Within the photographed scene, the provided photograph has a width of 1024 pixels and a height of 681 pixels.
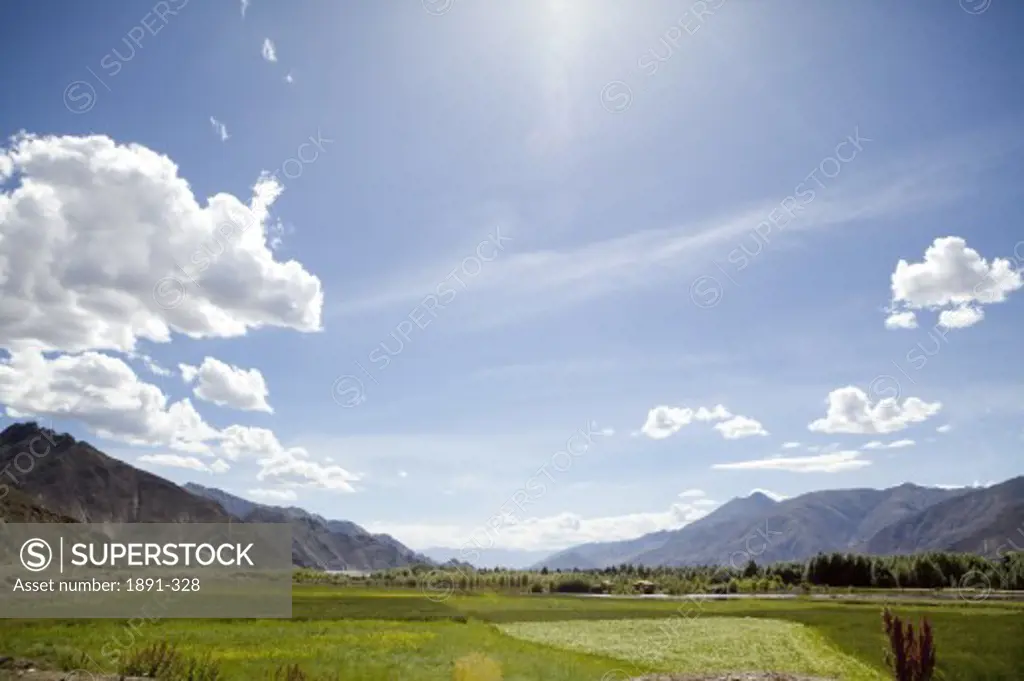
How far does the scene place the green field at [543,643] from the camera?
3284 centimetres

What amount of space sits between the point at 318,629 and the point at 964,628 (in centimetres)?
4262

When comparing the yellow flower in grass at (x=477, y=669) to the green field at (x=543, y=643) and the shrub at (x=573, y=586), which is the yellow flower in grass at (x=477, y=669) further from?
the shrub at (x=573, y=586)

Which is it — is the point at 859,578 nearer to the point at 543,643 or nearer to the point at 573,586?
the point at 573,586

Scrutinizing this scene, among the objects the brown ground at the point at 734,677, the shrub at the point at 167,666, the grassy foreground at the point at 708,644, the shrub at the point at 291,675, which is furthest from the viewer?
the grassy foreground at the point at 708,644

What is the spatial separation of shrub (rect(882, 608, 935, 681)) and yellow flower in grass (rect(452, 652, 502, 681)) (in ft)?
61.4

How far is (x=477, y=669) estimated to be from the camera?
109 ft

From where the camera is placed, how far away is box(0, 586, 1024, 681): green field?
32.8 metres

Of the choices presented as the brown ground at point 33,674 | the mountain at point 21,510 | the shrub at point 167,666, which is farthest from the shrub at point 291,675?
the mountain at point 21,510

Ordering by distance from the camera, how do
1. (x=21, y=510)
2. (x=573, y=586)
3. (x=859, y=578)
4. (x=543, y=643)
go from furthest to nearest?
(x=21, y=510) < (x=573, y=586) < (x=859, y=578) < (x=543, y=643)

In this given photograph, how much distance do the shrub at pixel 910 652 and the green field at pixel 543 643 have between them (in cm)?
1688

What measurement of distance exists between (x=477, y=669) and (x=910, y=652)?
2116cm

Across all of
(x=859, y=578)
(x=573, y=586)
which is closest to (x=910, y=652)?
(x=859, y=578)

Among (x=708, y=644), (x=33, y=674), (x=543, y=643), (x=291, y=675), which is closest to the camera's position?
(x=291, y=675)

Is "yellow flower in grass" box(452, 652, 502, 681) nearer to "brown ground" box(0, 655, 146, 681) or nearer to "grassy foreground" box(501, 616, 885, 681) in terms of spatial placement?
"grassy foreground" box(501, 616, 885, 681)
